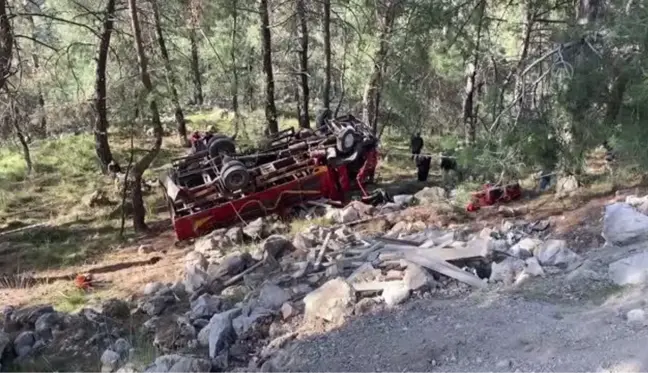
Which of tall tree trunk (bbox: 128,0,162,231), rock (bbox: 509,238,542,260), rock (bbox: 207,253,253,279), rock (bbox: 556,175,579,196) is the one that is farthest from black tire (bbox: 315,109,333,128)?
rock (bbox: 509,238,542,260)

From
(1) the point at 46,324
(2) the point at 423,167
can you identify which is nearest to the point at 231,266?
(1) the point at 46,324

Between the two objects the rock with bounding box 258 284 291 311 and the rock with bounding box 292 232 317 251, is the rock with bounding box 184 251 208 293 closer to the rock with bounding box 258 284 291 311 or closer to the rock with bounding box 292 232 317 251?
the rock with bounding box 292 232 317 251

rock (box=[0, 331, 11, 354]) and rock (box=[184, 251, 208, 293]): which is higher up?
rock (box=[184, 251, 208, 293])

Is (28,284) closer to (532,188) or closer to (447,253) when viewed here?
(447,253)

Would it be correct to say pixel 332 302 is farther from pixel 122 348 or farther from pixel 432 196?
pixel 432 196

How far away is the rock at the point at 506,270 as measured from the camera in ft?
19.5

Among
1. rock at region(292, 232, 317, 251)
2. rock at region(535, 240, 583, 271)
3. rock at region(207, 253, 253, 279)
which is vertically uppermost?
rock at region(535, 240, 583, 271)

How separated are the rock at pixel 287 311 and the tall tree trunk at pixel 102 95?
838 centimetres

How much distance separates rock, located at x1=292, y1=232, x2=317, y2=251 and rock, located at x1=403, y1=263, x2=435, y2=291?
8.09 feet

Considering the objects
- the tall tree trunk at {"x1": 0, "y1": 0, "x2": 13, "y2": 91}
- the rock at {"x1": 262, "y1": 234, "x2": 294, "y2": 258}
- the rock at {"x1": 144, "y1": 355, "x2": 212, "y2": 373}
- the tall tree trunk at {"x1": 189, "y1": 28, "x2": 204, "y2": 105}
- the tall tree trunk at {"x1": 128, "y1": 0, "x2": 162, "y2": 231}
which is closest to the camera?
the rock at {"x1": 144, "y1": 355, "x2": 212, "y2": 373}

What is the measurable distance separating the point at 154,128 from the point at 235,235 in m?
2.69

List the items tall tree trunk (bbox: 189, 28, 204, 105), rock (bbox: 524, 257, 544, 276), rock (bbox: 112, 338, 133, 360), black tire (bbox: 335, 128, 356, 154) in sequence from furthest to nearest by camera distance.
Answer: tall tree trunk (bbox: 189, 28, 204, 105)
black tire (bbox: 335, 128, 356, 154)
rock (bbox: 112, 338, 133, 360)
rock (bbox: 524, 257, 544, 276)

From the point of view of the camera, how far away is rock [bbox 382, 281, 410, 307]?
5773 millimetres

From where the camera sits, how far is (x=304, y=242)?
8.63 meters
